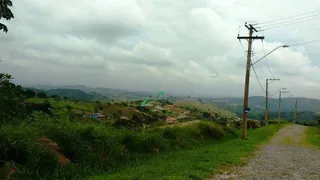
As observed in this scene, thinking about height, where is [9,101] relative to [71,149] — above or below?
above

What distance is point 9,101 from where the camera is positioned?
12680 mm

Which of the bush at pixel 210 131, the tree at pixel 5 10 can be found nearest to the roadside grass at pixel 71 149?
the tree at pixel 5 10

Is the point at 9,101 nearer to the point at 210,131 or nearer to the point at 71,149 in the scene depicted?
the point at 71,149

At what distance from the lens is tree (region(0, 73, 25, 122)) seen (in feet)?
40.5

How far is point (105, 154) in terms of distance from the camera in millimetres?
13289

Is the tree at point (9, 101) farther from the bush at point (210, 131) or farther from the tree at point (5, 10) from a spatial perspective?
the bush at point (210, 131)

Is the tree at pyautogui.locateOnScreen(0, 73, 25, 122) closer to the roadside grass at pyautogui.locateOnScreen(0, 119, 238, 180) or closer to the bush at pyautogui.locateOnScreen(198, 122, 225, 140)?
the roadside grass at pyautogui.locateOnScreen(0, 119, 238, 180)

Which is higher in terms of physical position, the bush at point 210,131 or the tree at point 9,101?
the tree at point 9,101

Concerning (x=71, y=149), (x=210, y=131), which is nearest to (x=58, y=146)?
(x=71, y=149)

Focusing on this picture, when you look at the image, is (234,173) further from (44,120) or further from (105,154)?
(44,120)

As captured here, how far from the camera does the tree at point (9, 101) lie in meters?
12.4

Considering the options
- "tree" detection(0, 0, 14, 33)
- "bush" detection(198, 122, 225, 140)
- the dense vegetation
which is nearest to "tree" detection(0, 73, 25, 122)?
the dense vegetation

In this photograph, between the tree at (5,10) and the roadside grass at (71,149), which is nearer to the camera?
the roadside grass at (71,149)

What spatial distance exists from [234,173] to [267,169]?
2149mm
